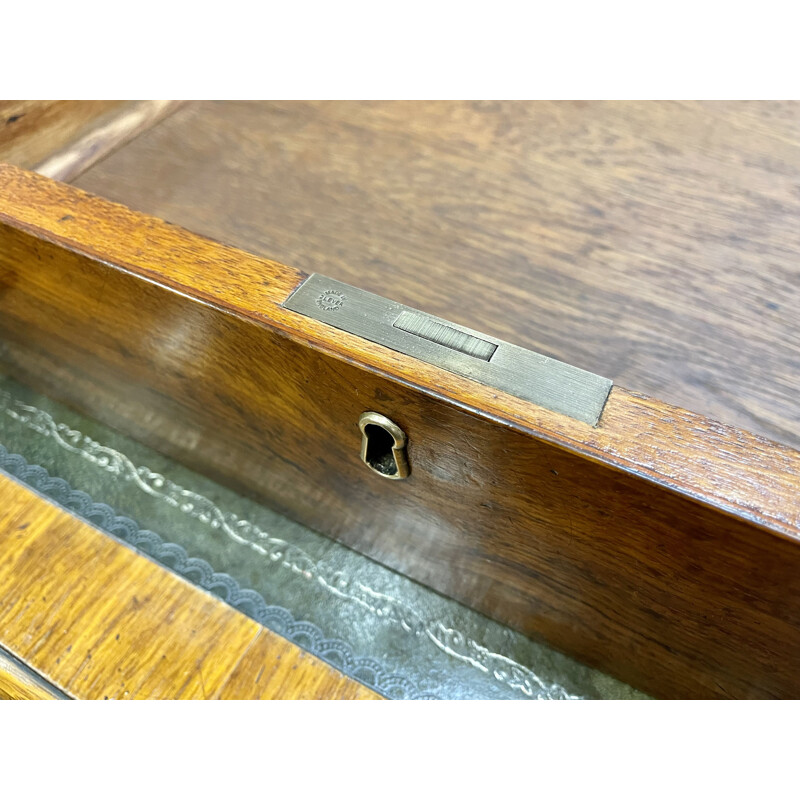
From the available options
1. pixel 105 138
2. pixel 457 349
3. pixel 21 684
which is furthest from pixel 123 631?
pixel 105 138

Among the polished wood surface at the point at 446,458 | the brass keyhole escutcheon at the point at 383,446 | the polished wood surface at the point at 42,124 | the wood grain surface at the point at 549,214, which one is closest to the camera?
the polished wood surface at the point at 446,458

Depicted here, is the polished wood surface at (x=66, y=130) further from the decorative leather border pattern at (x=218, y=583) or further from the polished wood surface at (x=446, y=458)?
the decorative leather border pattern at (x=218, y=583)

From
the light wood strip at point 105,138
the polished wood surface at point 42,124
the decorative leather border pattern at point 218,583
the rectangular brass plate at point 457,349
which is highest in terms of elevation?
the polished wood surface at point 42,124

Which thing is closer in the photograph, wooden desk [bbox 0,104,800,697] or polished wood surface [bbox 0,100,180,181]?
wooden desk [bbox 0,104,800,697]

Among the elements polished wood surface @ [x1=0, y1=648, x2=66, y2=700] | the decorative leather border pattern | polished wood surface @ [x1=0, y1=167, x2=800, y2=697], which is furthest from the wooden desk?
polished wood surface @ [x1=0, y1=648, x2=66, y2=700]

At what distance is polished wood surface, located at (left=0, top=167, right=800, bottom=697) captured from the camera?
20.5 inches

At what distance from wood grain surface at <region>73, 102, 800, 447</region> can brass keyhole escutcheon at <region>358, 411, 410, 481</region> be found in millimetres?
184

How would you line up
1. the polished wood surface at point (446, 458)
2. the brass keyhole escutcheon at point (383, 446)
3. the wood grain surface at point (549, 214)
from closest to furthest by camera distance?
the polished wood surface at point (446, 458) → the brass keyhole escutcheon at point (383, 446) → the wood grain surface at point (549, 214)

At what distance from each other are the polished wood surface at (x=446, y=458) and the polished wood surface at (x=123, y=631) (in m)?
0.17

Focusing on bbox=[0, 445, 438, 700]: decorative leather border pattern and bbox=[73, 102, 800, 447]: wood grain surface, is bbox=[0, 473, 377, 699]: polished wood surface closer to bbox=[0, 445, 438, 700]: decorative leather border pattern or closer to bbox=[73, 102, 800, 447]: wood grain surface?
bbox=[0, 445, 438, 700]: decorative leather border pattern

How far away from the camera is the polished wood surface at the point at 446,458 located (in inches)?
20.5

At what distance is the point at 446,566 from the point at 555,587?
14cm

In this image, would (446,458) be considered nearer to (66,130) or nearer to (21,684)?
(21,684)

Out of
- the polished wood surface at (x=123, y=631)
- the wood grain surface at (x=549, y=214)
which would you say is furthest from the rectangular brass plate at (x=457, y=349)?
the polished wood surface at (x=123, y=631)
